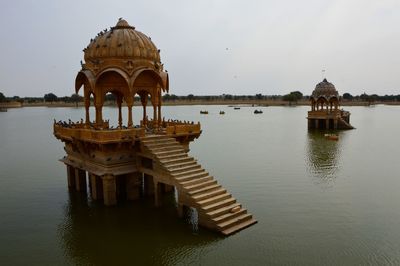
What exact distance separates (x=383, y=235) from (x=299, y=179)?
9.92 m

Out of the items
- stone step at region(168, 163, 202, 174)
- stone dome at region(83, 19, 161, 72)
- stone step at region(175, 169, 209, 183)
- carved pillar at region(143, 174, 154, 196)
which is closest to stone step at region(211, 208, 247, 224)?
stone step at region(175, 169, 209, 183)

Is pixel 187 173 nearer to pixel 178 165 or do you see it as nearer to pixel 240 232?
pixel 178 165

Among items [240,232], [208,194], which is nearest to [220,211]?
[208,194]

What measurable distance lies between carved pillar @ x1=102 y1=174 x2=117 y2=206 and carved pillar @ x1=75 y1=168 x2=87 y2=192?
11.9 feet

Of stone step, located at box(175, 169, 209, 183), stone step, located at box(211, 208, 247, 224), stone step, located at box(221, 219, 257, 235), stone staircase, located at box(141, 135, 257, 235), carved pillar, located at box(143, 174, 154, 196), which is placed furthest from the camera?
carved pillar, located at box(143, 174, 154, 196)

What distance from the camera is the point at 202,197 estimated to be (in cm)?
1605

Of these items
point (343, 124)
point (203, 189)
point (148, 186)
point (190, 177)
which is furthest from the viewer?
point (343, 124)

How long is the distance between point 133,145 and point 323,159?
20277 millimetres

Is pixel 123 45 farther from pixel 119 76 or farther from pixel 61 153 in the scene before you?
pixel 61 153

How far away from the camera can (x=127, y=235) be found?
15.7 metres

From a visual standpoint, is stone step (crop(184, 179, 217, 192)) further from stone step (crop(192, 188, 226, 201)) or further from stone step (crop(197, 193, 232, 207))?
stone step (crop(197, 193, 232, 207))

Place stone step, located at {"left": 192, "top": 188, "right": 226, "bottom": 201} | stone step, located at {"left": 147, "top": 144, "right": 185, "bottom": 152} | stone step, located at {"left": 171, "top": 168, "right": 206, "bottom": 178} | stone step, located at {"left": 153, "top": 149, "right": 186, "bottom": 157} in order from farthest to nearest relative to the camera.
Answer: stone step, located at {"left": 147, "top": 144, "right": 185, "bottom": 152} < stone step, located at {"left": 153, "top": 149, "right": 186, "bottom": 157} < stone step, located at {"left": 171, "top": 168, "right": 206, "bottom": 178} < stone step, located at {"left": 192, "top": 188, "right": 226, "bottom": 201}

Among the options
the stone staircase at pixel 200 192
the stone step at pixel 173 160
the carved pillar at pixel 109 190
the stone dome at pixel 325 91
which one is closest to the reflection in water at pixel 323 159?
the stone staircase at pixel 200 192

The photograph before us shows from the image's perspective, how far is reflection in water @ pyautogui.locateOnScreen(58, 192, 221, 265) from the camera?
1377cm
